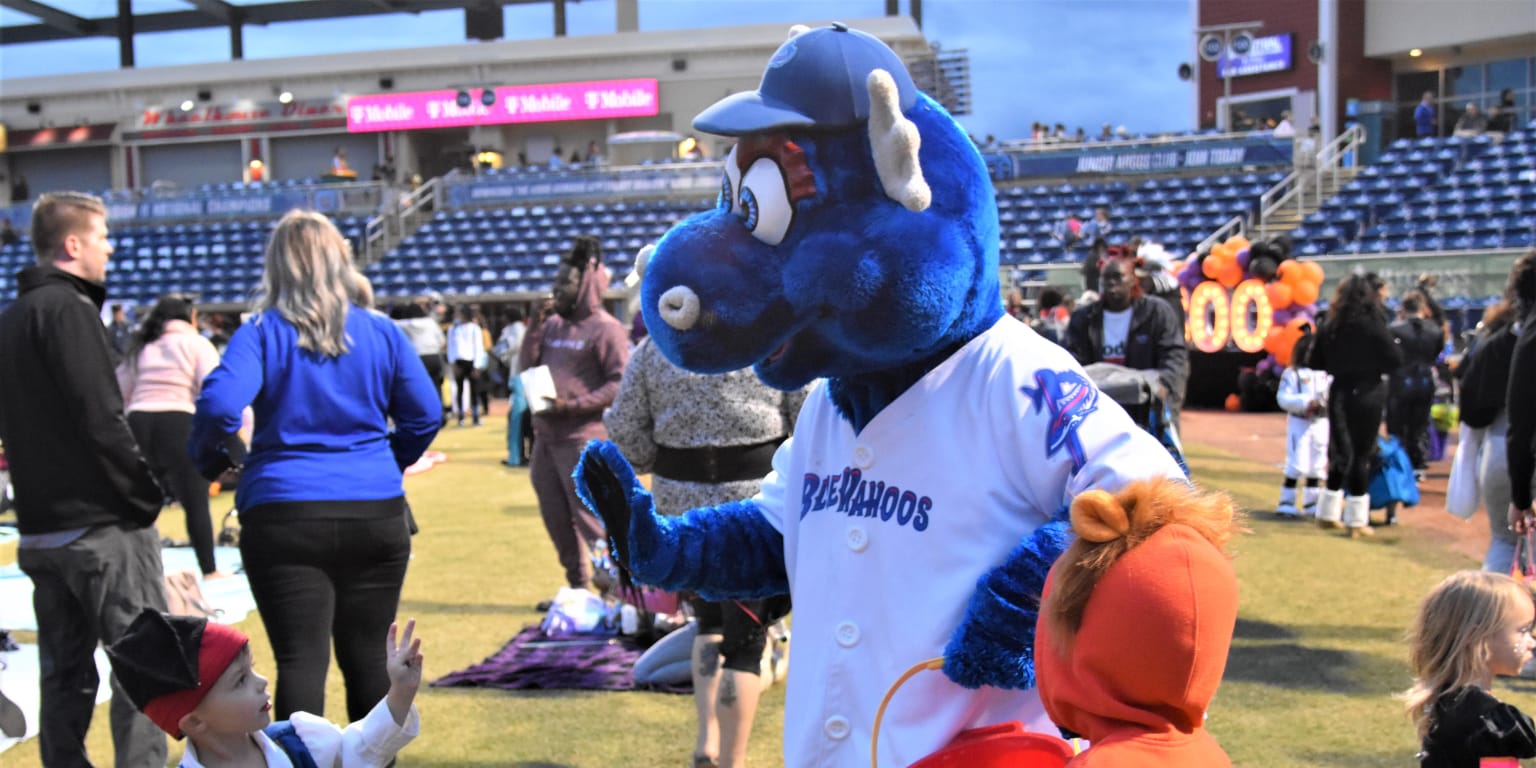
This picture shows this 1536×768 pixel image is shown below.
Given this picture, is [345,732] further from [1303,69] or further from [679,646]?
[1303,69]

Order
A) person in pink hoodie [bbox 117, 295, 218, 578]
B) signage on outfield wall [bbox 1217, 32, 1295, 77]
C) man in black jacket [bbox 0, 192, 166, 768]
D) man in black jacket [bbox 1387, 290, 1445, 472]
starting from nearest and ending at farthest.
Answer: man in black jacket [bbox 0, 192, 166, 768], person in pink hoodie [bbox 117, 295, 218, 578], man in black jacket [bbox 1387, 290, 1445, 472], signage on outfield wall [bbox 1217, 32, 1295, 77]

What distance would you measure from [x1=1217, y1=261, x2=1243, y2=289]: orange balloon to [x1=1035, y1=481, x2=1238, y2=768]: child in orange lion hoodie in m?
14.2

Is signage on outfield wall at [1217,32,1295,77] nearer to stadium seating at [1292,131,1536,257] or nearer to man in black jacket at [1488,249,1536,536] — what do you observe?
stadium seating at [1292,131,1536,257]

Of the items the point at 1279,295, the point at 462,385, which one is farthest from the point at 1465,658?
the point at 462,385

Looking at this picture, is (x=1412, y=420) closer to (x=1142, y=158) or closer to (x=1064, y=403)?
(x=1064, y=403)

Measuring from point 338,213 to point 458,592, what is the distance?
91.1 ft

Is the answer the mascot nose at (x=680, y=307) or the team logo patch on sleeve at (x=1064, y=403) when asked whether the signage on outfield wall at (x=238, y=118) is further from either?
the team logo patch on sleeve at (x=1064, y=403)

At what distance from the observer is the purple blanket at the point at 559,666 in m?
5.38

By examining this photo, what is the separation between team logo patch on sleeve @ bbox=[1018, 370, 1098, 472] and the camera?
75.6 inches

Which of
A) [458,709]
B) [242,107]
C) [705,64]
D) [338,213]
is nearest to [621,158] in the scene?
[705,64]

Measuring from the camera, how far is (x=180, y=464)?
7.23m

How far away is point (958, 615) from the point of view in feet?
6.42

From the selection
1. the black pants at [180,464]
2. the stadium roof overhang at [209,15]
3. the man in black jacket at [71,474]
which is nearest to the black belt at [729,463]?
the man in black jacket at [71,474]

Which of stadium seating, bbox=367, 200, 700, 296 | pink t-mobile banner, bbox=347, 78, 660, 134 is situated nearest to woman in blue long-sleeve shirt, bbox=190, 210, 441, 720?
stadium seating, bbox=367, 200, 700, 296
